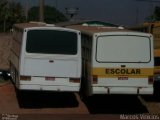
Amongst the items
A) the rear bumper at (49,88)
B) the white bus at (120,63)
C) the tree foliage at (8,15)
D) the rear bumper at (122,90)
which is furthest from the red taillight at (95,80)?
the tree foliage at (8,15)

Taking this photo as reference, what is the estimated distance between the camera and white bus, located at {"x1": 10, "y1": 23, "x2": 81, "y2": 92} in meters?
18.8

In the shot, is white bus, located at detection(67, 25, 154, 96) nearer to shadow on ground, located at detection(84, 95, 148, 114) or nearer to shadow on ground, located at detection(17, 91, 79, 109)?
shadow on ground, located at detection(84, 95, 148, 114)

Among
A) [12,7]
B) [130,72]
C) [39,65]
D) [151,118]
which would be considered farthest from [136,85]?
[12,7]

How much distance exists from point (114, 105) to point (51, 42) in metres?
3.88

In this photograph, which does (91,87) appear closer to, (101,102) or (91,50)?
(91,50)

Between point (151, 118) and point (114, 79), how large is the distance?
15.8ft

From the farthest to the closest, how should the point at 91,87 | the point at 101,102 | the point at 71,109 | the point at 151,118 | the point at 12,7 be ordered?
the point at 12,7, the point at 101,102, the point at 71,109, the point at 91,87, the point at 151,118

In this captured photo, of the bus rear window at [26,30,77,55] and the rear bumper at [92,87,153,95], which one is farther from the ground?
the bus rear window at [26,30,77,55]

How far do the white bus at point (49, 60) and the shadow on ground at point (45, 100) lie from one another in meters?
1.78

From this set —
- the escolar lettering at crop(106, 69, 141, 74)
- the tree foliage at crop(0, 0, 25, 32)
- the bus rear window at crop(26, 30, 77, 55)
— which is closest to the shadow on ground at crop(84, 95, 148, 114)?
the escolar lettering at crop(106, 69, 141, 74)

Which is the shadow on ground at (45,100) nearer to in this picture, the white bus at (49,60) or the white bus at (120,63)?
the white bus at (49,60)

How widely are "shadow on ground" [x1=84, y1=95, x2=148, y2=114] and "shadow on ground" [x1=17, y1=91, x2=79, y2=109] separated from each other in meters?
0.68

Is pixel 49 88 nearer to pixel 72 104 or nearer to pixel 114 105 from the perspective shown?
pixel 72 104

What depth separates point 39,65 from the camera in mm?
18828
